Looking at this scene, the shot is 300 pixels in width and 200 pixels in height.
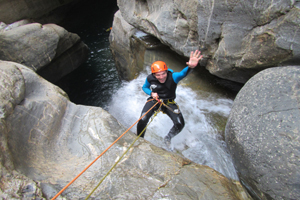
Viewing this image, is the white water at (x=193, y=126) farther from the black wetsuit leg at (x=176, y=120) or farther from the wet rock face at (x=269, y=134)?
the wet rock face at (x=269, y=134)

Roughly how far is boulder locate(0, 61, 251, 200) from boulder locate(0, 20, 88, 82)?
9.34ft

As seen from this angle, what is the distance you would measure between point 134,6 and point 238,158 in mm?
4920

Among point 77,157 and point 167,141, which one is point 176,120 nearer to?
point 167,141

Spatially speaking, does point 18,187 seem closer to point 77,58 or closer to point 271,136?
point 271,136

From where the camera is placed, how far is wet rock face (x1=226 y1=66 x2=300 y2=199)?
186cm

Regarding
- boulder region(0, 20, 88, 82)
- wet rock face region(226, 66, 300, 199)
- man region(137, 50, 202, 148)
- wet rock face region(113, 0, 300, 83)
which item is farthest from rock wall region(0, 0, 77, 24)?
wet rock face region(226, 66, 300, 199)

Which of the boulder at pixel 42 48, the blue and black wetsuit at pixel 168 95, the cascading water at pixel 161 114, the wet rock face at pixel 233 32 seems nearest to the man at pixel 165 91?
the blue and black wetsuit at pixel 168 95

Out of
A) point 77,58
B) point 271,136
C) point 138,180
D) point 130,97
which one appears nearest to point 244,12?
point 271,136

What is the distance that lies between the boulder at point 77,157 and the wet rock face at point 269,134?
0.46 m

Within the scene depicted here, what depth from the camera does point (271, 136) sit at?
2008 mm

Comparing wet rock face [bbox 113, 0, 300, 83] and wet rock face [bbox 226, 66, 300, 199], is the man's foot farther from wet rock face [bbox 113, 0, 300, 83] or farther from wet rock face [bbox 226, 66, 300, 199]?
wet rock face [bbox 113, 0, 300, 83]

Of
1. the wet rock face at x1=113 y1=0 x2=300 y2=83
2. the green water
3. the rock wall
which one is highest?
the wet rock face at x1=113 y1=0 x2=300 y2=83

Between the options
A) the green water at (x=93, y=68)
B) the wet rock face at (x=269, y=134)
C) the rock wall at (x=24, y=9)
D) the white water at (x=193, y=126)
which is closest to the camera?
the wet rock face at (x=269, y=134)

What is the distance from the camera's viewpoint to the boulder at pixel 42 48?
5.12 metres
